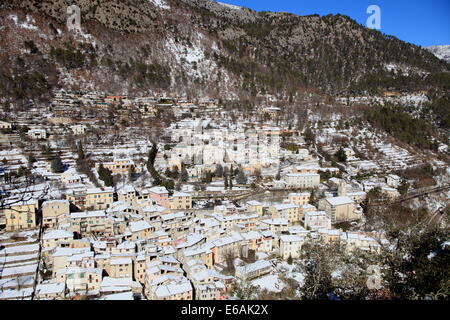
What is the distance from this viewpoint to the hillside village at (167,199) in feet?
25.1

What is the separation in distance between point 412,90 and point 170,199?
99.0 ft

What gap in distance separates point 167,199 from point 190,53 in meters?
23.1

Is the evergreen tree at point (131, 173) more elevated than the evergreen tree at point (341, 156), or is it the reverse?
the evergreen tree at point (341, 156)

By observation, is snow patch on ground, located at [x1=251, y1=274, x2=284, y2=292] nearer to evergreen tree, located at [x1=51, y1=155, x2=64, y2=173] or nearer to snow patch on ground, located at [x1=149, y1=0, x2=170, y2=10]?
evergreen tree, located at [x1=51, y1=155, x2=64, y2=173]

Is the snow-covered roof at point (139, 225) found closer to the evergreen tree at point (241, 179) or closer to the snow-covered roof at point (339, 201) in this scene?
the evergreen tree at point (241, 179)

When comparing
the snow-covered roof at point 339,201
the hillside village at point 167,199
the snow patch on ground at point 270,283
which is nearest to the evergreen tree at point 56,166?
the hillside village at point 167,199

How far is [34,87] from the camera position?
65.9 feet

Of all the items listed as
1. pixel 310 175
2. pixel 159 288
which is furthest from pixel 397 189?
pixel 159 288

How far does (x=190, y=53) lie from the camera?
1212 inches

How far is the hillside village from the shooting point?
7.64m

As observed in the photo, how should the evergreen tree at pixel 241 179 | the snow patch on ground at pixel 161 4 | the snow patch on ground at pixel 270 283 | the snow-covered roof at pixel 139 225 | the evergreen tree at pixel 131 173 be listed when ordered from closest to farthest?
1. the snow patch on ground at pixel 270 283
2. the snow-covered roof at pixel 139 225
3. the evergreen tree at pixel 131 173
4. the evergreen tree at pixel 241 179
5. the snow patch on ground at pixel 161 4

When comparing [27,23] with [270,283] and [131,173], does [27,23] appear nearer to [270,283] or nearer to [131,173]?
[131,173]

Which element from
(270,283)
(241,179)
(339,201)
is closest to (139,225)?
(270,283)

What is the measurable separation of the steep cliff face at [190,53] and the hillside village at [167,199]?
458 centimetres
